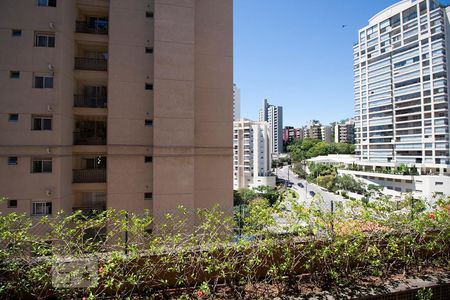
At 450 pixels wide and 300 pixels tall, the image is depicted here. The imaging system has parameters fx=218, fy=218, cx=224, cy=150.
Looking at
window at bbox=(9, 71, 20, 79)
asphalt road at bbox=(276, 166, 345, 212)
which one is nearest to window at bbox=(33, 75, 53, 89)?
window at bbox=(9, 71, 20, 79)

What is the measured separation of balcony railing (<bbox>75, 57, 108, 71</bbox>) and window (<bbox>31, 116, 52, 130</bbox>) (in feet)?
7.31

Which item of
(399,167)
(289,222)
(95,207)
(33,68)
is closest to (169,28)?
(33,68)

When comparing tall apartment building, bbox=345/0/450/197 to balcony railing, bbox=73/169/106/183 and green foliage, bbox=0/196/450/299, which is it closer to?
green foliage, bbox=0/196/450/299

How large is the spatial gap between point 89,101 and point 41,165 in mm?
2785

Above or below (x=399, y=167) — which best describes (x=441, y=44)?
above

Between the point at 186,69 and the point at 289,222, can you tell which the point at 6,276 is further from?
the point at 186,69

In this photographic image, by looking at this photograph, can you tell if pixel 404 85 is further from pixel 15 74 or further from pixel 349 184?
pixel 15 74

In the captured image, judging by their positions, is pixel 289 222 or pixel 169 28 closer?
pixel 289 222

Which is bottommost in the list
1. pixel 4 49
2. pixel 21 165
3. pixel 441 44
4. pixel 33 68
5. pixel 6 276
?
pixel 6 276

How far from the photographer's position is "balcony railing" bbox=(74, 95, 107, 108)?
325 inches

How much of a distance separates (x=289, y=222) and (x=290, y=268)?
0.66 m

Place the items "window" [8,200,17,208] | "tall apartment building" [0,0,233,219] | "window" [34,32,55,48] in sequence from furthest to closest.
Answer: "window" [34,32,55,48]
"tall apartment building" [0,0,233,219]
"window" [8,200,17,208]

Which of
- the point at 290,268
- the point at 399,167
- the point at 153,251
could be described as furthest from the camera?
the point at 399,167

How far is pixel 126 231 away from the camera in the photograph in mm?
3057
